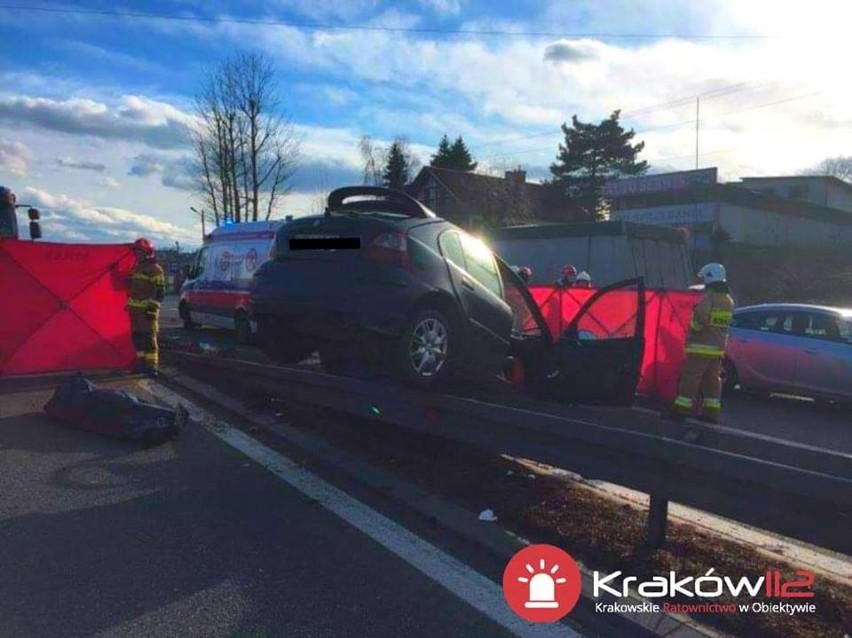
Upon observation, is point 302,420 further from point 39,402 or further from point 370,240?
point 39,402

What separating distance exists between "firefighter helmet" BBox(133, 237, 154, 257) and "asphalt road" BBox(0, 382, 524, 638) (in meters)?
4.86

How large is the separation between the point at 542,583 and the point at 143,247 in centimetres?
826

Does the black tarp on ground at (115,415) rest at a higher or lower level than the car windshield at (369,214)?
lower

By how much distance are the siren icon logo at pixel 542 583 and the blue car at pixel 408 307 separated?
2.07 meters

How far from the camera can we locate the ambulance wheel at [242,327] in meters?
15.0

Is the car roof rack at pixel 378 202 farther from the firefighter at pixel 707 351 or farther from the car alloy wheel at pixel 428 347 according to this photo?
the firefighter at pixel 707 351

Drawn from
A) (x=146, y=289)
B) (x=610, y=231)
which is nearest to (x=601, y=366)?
(x=146, y=289)

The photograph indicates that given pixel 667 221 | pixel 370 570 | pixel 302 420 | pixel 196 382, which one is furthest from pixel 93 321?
pixel 667 221

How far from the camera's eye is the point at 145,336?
9812 mm

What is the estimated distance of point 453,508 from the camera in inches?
184

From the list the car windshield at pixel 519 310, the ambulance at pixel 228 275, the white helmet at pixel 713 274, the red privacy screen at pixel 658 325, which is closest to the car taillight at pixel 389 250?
the car windshield at pixel 519 310

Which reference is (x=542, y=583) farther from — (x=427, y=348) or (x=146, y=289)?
(x=146, y=289)

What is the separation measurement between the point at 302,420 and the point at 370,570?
134 inches

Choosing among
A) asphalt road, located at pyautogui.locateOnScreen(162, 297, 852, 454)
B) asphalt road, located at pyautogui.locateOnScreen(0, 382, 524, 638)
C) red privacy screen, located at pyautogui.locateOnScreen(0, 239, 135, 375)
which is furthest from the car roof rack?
red privacy screen, located at pyautogui.locateOnScreen(0, 239, 135, 375)
